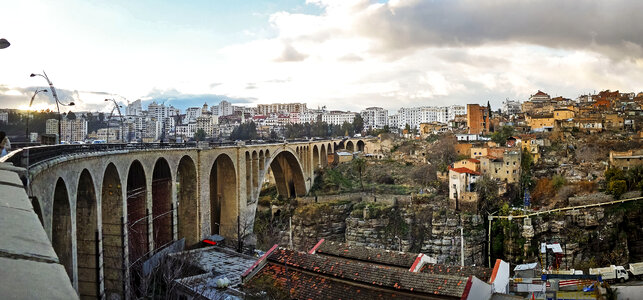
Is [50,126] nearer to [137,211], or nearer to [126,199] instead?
[137,211]

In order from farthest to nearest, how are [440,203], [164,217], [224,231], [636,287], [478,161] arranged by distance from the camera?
[478,161]
[440,203]
[224,231]
[164,217]
[636,287]

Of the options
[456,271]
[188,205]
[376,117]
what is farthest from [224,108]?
[456,271]

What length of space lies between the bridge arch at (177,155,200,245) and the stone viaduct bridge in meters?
0.05

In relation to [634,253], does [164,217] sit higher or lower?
higher

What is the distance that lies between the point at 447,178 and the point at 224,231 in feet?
66.8

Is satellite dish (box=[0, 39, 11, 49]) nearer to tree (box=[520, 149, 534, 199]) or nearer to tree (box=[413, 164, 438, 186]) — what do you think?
→ tree (box=[520, 149, 534, 199])

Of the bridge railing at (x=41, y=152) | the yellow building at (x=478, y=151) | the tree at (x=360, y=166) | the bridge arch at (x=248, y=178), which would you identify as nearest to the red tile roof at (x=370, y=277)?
the bridge railing at (x=41, y=152)

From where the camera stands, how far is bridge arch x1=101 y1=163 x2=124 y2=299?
15352mm

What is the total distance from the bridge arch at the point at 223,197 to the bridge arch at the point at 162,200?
6.45 m

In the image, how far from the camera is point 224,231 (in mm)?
28688

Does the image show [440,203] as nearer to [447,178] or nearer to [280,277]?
[447,178]

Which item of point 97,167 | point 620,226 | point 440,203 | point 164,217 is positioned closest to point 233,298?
point 97,167

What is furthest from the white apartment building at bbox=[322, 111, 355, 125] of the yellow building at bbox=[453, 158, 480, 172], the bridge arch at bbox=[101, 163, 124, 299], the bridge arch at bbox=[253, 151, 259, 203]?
the bridge arch at bbox=[101, 163, 124, 299]

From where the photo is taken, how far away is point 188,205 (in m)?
23.6
